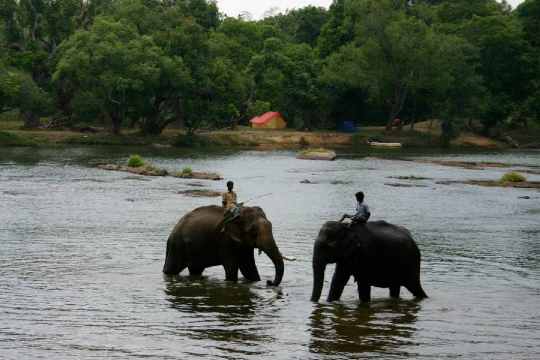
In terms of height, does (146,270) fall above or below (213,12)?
below

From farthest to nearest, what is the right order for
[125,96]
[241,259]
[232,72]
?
[232,72] < [125,96] < [241,259]

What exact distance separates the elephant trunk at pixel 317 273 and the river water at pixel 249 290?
0.31 meters

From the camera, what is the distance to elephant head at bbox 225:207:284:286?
2241 centimetres

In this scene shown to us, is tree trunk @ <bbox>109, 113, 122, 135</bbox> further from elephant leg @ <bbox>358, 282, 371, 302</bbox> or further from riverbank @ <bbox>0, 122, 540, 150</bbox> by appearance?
elephant leg @ <bbox>358, 282, 371, 302</bbox>

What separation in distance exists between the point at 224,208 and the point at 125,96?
74610mm

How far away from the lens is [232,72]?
10450cm

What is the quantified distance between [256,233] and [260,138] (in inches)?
3355

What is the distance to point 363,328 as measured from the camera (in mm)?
19250

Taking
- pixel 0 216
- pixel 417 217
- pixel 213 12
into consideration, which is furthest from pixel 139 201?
pixel 213 12

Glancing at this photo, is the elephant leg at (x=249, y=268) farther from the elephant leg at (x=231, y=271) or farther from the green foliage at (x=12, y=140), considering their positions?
the green foliage at (x=12, y=140)

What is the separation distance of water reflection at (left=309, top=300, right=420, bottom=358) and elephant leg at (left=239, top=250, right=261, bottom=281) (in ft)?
10.9

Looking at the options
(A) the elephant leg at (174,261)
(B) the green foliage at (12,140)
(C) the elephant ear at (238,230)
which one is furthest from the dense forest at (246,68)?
(C) the elephant ear at (238,230)

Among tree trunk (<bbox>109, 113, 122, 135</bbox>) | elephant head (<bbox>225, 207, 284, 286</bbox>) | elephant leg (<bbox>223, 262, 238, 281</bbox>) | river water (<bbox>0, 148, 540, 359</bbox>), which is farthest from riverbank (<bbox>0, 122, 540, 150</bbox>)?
elephant head (<bbox>225, 207, 284, 286</bbox>)

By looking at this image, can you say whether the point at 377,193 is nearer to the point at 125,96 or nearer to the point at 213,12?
the point at 125,96
